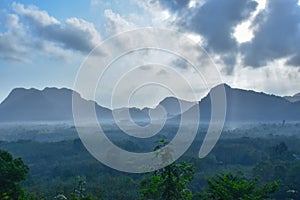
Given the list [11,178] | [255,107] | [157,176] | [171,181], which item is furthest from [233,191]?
[255,107]

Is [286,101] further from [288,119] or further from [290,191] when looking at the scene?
[290,191]

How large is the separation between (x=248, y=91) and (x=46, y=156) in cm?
14643

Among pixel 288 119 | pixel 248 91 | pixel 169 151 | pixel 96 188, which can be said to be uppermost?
pixel 248 91

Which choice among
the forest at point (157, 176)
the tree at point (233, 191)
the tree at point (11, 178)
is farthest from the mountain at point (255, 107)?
the tree at point (233, 191)

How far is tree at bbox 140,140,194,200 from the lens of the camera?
10711 millimetres

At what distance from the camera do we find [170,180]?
10766 millimetres

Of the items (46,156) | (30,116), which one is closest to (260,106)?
(30,116)

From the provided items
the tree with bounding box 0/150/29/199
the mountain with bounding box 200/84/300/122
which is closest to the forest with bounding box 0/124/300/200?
→ the tree with bounding box 0/150/29/199

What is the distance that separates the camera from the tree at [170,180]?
1071cm

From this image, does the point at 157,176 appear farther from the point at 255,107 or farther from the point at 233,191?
the point at 255,107

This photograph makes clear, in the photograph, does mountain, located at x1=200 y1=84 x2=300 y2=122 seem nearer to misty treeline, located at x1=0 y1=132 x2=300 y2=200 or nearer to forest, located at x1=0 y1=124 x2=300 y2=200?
forest, located at x1=0 y1=124 x2=300 y2=200

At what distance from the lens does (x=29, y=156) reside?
197ft

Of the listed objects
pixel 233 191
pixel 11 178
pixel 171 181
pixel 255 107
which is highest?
pixel 255 107

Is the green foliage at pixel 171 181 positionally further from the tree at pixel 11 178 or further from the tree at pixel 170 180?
the tree at pixel 11 178
